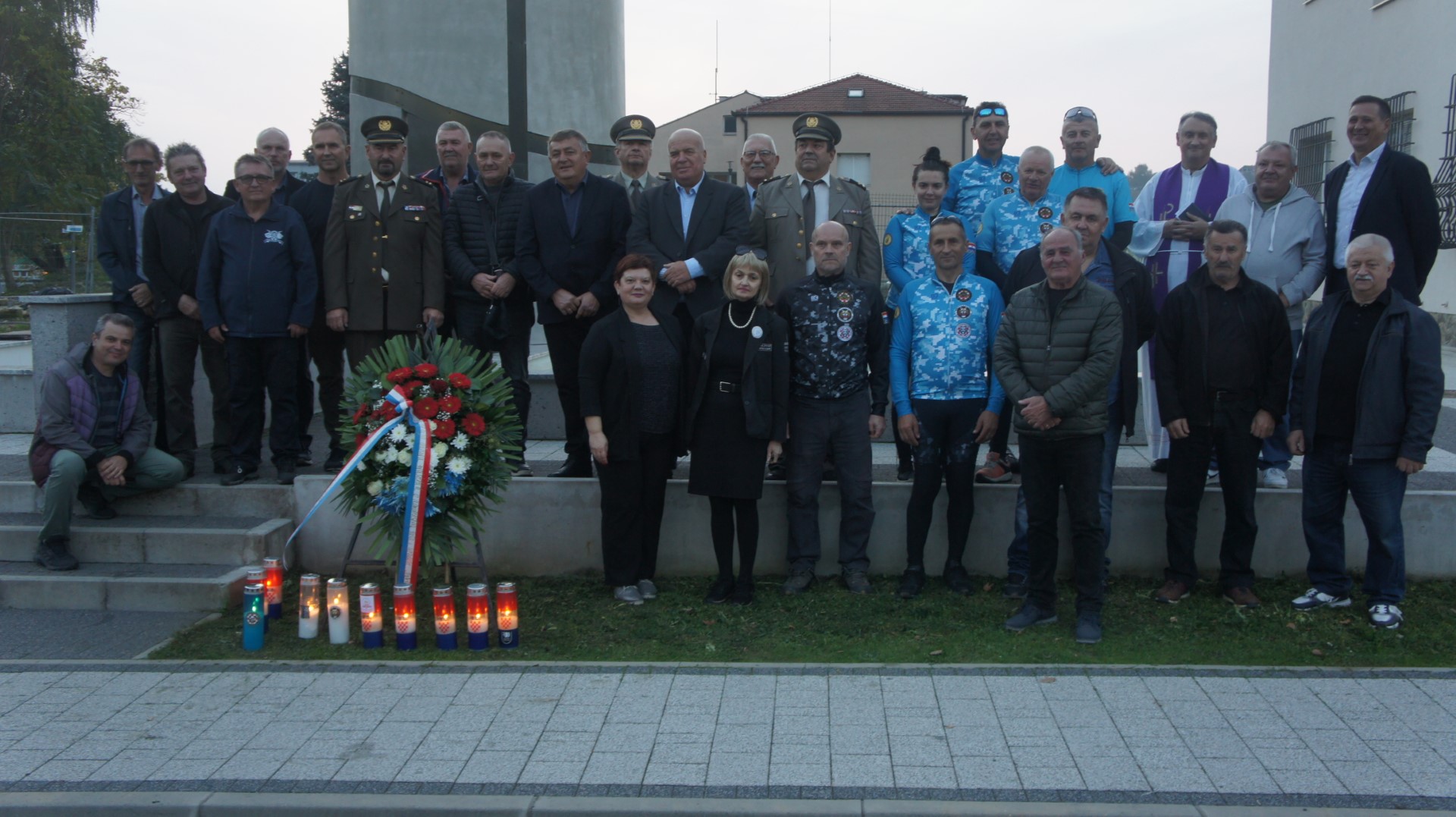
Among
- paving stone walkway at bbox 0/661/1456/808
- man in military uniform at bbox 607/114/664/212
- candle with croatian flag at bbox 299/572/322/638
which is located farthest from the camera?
man in military uniform at bbox 607/114/664/212

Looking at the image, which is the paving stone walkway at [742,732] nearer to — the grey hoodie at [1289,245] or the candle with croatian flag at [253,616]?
the candle with croatian flag at [253,616]

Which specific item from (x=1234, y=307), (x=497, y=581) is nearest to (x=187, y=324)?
(x=497, y=581)

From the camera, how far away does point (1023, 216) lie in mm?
7012

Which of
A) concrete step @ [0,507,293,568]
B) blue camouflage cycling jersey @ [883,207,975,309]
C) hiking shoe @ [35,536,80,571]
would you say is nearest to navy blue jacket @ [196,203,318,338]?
concrete step @ [0,507,293,568]

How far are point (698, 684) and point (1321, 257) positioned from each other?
4392mm

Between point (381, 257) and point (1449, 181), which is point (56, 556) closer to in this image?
point (381, 257)

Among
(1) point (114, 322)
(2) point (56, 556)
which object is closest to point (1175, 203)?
(1) point (114, 322)

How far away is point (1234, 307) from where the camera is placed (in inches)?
237

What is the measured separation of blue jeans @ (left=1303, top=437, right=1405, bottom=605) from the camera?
5.81m

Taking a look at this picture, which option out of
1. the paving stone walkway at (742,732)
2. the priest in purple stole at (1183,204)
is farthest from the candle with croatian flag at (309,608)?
the priest in purple stole at (1183,204)

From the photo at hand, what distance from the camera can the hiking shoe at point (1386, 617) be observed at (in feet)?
18.9

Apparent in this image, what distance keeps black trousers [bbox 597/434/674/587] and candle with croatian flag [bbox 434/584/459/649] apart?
1039 mm

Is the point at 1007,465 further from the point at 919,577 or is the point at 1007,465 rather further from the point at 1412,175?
the point at 1412,175

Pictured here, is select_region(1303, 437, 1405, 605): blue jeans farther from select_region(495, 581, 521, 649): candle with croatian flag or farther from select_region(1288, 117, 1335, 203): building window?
select_region(1288, 117, 1335, 203): building window
